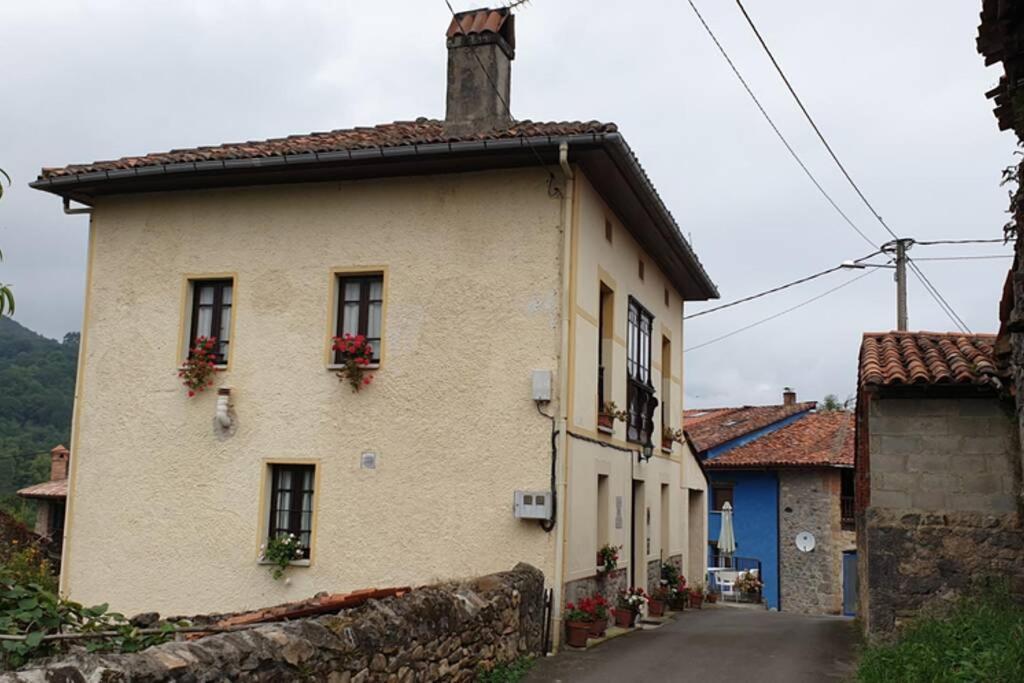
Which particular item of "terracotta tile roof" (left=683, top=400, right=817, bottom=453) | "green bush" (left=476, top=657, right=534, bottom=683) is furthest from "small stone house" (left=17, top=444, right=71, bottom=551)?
"green bush" (left=476, top=657, right=534, bottom=683)

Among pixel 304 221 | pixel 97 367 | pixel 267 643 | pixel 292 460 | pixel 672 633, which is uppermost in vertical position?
pixel 304 221

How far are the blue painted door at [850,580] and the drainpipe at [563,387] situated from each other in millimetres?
8237

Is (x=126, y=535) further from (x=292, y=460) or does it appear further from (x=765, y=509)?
(x=765, y=509)

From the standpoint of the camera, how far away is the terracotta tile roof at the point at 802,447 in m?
27.7

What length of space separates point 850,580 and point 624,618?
9776mm

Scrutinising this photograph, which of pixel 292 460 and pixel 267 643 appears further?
pixel 292 460

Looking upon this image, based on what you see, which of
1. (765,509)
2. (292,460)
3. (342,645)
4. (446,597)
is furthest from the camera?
(765,509)

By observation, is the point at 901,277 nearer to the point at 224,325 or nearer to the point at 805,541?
the point at 805,541

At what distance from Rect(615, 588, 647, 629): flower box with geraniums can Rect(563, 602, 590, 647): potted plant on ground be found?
2.23 meters

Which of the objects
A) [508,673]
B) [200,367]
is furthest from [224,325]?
[508,673]

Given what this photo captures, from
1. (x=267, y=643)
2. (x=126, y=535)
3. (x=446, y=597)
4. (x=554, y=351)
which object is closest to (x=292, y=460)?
(x=126, y=535)

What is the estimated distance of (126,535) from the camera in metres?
13.0

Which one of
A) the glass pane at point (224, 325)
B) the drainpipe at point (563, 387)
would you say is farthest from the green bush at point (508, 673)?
the glass pane at point (224, 325)

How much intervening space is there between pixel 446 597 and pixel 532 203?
5157 millimetres
